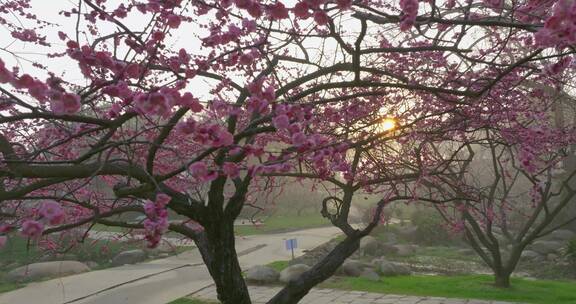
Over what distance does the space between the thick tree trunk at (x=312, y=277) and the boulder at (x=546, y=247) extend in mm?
12286

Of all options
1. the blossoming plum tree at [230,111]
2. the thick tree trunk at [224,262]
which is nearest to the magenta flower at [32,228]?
the blossoming plum tree at [230,111]

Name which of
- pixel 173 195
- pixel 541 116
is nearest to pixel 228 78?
pixel 173 195

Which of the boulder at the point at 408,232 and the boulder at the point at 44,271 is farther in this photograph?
the boulder at the point at 408,232

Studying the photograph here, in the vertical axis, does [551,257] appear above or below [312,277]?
below

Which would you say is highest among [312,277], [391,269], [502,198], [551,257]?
[502,198]

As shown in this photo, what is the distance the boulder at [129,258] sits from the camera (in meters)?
14.1

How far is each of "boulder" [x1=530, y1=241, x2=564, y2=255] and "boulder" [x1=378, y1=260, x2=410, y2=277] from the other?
5.73 metres

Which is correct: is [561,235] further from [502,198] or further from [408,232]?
[502,198]

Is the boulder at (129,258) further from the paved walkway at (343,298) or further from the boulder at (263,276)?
the paved walkway at (343,298)

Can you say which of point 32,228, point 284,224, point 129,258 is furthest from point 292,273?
point 284,224

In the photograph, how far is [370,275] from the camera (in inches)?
460

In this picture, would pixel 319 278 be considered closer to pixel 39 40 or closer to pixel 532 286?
pixel 39 40

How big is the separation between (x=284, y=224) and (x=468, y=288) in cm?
1555

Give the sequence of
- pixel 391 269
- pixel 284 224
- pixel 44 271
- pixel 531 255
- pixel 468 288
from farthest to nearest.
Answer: pixel 284 224 < pixel 531 255 < pixel 391 269 < pixel 44 271 < pixel 468 288
